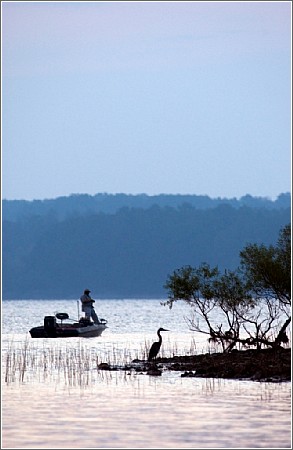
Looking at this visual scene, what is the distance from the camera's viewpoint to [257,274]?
3434cm

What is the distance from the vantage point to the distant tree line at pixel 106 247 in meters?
148

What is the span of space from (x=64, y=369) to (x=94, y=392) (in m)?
5.95

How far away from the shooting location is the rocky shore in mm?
29391

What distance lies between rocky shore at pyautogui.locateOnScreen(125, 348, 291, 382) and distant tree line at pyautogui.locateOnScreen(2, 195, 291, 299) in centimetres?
10811

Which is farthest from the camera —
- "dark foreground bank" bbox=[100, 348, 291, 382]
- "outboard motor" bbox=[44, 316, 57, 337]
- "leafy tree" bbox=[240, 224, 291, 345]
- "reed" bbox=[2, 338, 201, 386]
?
"outboard motor" bbox=[44, 316, 57, 337]

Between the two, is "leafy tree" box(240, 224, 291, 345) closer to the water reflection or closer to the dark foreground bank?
the dark foreground bank

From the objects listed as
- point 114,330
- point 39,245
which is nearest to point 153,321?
point 114,330

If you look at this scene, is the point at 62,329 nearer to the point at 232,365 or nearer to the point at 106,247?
the point at 232,365

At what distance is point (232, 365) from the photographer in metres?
31.2

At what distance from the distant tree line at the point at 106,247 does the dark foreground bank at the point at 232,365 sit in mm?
108149

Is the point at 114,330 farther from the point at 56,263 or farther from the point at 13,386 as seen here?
the point at 56,263

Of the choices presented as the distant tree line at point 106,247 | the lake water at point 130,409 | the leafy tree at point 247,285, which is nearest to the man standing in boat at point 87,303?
the lake water at point 130,409

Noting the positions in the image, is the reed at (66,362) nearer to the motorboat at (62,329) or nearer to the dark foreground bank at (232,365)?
the dark foreground bank at (232,365)

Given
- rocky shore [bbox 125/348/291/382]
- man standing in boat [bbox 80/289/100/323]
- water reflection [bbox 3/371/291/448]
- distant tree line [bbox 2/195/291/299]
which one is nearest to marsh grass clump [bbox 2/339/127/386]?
water reflection [bbox 3/371/291/448]
